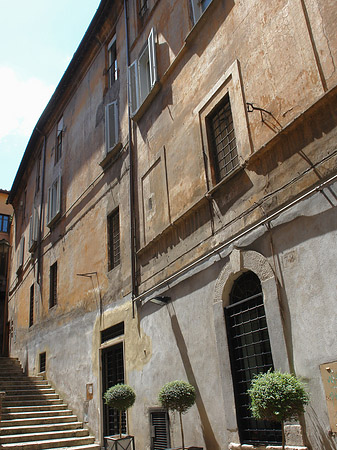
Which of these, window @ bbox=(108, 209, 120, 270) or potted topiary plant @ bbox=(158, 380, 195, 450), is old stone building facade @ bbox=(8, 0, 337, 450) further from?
potted topiary plant @ bbox=(158, 380, 195, 450)

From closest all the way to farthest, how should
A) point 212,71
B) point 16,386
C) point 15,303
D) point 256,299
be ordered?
1. point 256,299
2. point 212,71
3. point 16,386
4. point 15,303

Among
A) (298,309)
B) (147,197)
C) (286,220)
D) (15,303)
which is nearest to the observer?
(298,309)

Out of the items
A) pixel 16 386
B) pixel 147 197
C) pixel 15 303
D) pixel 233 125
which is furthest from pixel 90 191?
pixel 15 303

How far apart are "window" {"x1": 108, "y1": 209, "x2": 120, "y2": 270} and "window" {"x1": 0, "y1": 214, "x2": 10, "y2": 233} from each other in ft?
62.6

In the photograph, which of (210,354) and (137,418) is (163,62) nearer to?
(210,354)

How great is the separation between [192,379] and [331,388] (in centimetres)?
311

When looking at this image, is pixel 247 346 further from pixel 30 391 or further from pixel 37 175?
pixel 37 175

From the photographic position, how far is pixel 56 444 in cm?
1001

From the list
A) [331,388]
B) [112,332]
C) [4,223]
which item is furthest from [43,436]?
[4,223]

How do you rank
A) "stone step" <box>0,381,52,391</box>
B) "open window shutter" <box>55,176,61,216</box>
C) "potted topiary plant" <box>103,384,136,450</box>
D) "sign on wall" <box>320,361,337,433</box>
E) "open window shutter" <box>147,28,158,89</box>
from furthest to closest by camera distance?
"open window shutter" <box>55,176,61,216</box>, "stone step" <box>0,381,52,391</box>, "open window shutter" <box>147,28,158,89</box>, "potted topiary plant" <box>103,384,136,450</box>, "sign on wall" <box>320,361,337,433</box>

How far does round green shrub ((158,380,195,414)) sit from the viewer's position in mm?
6957

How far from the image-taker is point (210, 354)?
737cm

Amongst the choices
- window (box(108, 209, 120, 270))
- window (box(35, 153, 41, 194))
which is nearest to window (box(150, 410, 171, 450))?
window (box(108, 209, 120, 270))

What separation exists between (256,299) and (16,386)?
31.9 feet
